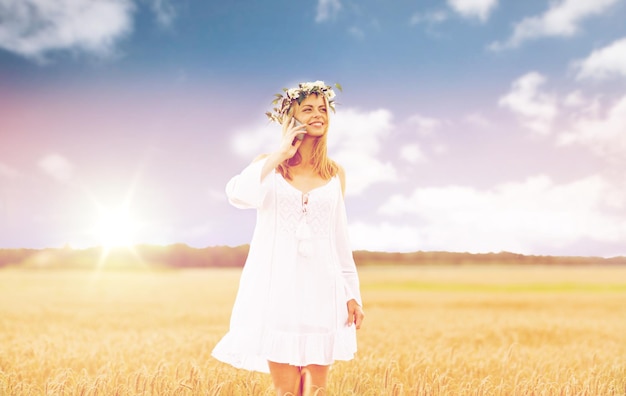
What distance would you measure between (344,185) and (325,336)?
1.09 metres

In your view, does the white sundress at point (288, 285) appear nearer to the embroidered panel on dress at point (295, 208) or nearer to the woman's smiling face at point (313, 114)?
the embroidered panel on dress at point (295, 208)

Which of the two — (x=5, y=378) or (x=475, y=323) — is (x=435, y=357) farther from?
(x=475, y=323)

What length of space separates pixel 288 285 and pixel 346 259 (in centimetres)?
49

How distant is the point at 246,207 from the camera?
4.22 metres

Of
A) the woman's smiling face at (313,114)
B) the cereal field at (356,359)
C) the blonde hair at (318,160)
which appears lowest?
the cereal field at (356,359)

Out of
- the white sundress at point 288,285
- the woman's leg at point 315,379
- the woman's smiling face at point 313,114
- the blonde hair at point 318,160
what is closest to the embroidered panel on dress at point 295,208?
the white sundress at point 288,285

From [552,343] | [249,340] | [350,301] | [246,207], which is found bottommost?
[552,343]

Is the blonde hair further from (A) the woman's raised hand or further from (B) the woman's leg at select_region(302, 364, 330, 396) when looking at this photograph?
(B) the woman's leg at select_region(302, 364, 330, 396)

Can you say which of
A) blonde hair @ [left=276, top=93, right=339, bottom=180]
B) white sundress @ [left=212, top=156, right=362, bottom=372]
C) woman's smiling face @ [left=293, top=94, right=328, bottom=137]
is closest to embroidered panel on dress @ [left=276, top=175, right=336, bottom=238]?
white sundress @ [left=212, top=156, right=362, bottom=372]

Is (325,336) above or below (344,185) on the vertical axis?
below

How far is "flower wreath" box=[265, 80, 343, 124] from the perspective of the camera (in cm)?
433

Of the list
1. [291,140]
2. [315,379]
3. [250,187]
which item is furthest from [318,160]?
[315,379]

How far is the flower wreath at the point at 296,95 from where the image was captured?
14.2ft

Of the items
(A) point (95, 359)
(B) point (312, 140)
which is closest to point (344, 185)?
(B) point (312, 140)
